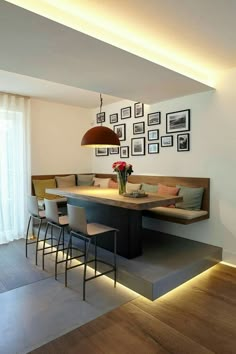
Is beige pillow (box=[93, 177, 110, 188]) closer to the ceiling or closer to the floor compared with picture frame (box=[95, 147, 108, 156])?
closer to the floor

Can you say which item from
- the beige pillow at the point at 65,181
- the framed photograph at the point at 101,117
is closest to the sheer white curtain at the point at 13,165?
the beige pillow at the point at 65,181

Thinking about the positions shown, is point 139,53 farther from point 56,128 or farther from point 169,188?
point 56,128

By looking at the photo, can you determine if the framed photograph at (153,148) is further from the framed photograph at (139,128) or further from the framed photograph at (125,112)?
the framed photograph at (125,112)

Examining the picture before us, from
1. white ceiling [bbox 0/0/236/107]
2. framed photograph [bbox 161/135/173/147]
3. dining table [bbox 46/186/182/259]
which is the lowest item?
dining table [bbox 46/186/182/259]

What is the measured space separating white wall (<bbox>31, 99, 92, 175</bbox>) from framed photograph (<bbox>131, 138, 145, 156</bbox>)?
59.4 inches

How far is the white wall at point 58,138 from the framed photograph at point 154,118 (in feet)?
6.45

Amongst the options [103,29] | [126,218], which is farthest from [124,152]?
[103,29]

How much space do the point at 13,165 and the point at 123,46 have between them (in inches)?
125

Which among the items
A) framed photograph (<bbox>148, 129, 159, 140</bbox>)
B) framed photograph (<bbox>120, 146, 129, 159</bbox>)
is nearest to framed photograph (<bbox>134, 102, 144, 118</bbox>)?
framed photograph (<bbox>148, 129, 159, 140</bbox>)

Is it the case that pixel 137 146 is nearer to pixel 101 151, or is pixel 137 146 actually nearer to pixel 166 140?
pixel 166 140

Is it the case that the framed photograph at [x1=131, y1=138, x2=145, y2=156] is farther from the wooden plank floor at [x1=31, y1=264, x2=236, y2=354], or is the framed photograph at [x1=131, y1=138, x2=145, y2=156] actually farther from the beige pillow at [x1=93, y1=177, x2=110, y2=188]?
the wooden plank floor at [x1=31, y1=264, x2=236, y2=354]

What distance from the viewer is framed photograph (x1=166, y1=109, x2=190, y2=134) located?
13.1 ft

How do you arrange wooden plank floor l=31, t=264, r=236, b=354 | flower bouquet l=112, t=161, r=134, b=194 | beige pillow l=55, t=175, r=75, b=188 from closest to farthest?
wooden plank floor l=31, t=264, r=236, b=354, flower bouquet l=112, t=161, r=134, b=194, beige pillow l=55, t=175, r=75, b=188

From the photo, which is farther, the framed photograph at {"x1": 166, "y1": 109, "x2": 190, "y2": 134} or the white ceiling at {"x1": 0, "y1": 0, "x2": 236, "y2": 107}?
the framed photograph at {"x1": 166, "y1": 109, "x2": 190, "y2": 134}
